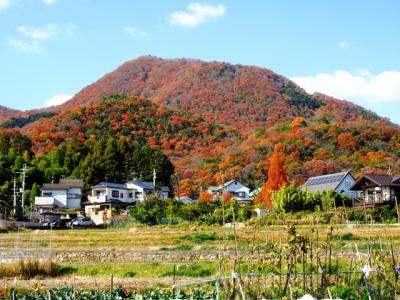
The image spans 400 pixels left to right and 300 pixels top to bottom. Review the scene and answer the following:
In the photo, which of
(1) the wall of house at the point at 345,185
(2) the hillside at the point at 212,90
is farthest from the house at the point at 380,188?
(2) the hillside at the point at 212,90

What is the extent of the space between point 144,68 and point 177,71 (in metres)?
14.5

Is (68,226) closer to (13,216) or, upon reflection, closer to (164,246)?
(13,216)

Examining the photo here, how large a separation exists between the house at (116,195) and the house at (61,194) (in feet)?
4.64

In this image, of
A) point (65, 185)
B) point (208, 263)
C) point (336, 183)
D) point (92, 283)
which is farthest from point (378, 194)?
point (92, 283)

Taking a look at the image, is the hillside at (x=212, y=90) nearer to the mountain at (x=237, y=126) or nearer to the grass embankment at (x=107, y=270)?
the mountain at (x=237, y=126)

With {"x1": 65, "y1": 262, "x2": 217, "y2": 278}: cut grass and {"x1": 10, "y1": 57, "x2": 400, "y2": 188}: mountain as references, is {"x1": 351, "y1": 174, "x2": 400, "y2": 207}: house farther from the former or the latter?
{"x1": 65, "y1": 262, "x2": 217, "y2": 278}: cut grass

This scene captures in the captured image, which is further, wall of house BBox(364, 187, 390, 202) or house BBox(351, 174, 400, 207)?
wall of house BBox(364, 187, 390, 202)

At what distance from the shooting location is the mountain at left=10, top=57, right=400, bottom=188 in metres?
69.1

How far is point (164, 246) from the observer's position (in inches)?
839

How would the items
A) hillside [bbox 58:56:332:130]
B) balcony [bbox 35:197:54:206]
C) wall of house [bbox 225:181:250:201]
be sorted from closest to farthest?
balcony [bbox 35:197:54:206], wall of house [bbox 225:181:250:201], hillside [bbox 58:56:332:130]

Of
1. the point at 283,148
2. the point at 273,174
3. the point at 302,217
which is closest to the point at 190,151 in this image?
the point at 283,148

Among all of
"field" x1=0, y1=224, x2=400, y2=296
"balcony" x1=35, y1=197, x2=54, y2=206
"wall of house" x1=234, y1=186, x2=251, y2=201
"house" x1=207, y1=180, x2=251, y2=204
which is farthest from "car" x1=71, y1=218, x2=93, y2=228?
"wall of house" x1=234, y1=186, x2=251, y2=201

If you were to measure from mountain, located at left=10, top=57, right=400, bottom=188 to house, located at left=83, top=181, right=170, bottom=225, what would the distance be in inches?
505

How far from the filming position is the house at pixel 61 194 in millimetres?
56928
